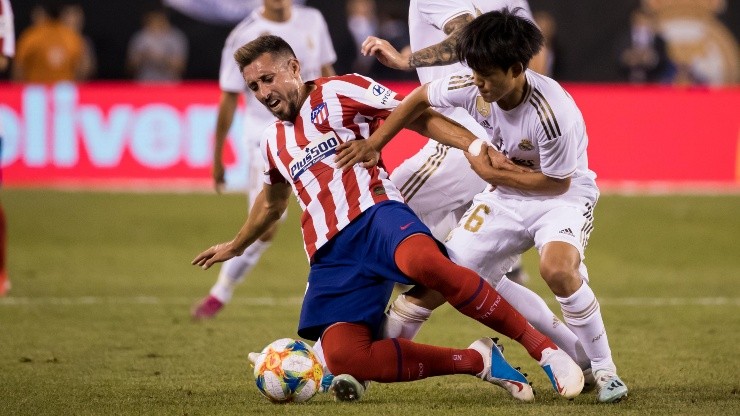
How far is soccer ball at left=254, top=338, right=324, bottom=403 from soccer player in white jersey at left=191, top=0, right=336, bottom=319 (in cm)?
282

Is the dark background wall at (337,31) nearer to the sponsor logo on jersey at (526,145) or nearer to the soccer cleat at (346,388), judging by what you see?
the sponsor logo on jersey at (526,145)

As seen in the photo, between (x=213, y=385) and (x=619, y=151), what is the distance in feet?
34.9

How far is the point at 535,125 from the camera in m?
5.41

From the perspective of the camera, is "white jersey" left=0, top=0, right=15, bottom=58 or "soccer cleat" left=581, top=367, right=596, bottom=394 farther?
"white jersey" left=0, top=0, right=15, bottom=58

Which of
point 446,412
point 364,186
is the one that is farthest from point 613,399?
point 364,186

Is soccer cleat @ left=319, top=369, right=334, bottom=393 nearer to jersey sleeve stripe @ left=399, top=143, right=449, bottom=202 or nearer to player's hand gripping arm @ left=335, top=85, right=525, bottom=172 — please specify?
player's hand gripping arm @ left=335, top=85, right=525, bottom=172

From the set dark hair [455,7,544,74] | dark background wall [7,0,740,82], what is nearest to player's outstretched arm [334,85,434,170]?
dark hair [455,7,544,74]

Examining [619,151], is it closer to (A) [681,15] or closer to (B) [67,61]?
(A) [681,15]

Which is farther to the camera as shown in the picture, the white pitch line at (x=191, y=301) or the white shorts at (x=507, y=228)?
the white pitch line at (x=191, y=301)

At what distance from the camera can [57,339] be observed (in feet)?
23.9

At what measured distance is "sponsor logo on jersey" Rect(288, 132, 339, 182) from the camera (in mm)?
5688

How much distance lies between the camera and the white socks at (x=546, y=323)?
19.0ft

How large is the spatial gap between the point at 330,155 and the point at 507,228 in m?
0.90

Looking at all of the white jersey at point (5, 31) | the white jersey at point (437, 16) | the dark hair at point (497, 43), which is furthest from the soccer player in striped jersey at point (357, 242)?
the white jersey at point (5, 31)
